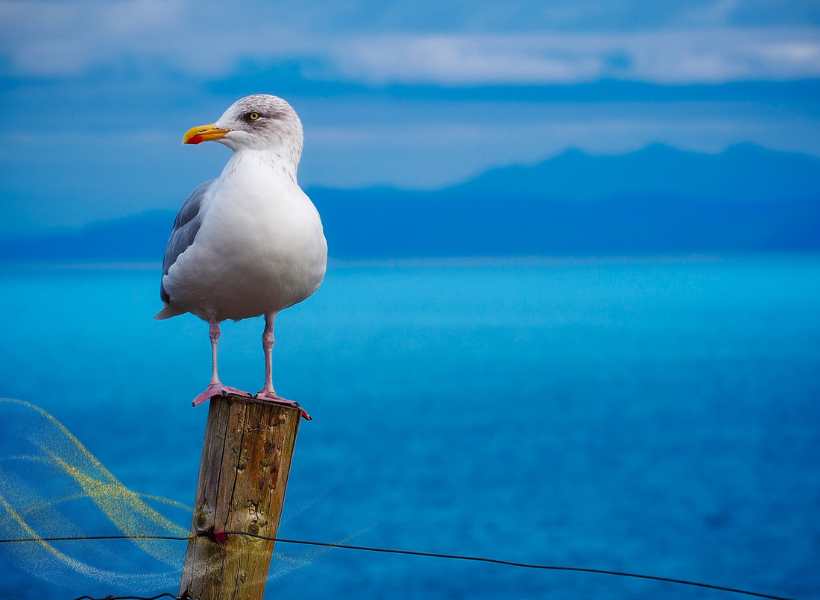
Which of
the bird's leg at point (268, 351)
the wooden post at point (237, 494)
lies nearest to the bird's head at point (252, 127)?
the bird's leg at point (268, 351)

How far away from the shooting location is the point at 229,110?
128 inches

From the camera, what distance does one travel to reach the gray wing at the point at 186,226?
3.22 m

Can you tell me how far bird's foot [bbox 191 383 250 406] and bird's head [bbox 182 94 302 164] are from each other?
775mm

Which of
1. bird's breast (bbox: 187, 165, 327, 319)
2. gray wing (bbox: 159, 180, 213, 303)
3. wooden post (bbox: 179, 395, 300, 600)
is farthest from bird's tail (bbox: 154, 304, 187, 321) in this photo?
wooden post (bbox: 179, 395, 300, 600)

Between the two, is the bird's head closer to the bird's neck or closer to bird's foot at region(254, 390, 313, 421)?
the bird's neck

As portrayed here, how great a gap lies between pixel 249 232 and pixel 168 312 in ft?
2.65

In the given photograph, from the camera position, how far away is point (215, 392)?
9.24 feet

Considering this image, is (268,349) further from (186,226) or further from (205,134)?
(205,134)

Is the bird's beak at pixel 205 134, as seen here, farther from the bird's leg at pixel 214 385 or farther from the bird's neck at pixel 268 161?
the bird's leg at pixel 214 385

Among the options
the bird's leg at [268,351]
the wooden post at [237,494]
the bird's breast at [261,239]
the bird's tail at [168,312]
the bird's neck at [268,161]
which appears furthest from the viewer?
the bird's tail at [168,312]

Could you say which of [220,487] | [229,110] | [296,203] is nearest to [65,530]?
[220,487]

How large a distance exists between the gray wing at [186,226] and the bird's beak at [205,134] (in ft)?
0.50

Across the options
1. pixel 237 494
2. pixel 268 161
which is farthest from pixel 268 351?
pixel 237 494

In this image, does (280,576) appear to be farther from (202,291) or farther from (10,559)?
(202,291)
